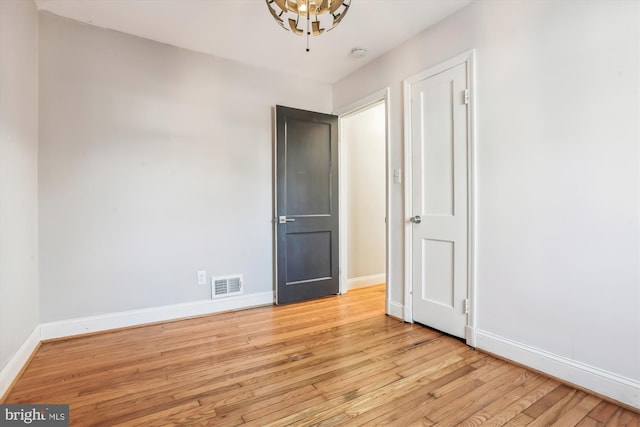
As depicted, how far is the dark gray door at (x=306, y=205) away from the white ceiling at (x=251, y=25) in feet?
2.18

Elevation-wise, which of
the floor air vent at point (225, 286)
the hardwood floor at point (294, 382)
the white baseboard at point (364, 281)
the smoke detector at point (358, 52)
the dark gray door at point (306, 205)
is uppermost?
the smoke detector at point (358, 52)

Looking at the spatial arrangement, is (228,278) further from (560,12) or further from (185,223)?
(560,12)

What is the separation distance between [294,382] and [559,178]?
2015 millimetres

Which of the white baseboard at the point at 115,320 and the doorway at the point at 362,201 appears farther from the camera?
the doorway at the point at 362,201

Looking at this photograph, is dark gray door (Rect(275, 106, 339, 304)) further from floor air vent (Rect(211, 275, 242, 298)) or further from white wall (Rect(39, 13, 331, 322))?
floor air vent (Rect(211, 275, 242, 298))

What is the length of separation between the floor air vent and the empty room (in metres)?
0.03

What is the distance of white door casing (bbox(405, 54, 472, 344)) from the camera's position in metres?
2.36

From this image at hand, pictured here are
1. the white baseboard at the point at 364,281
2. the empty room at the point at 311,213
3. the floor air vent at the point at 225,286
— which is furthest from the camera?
the white baseboard at the point at 364,281

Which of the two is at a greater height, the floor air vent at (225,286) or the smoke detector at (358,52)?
the smoke detector at (358,52)

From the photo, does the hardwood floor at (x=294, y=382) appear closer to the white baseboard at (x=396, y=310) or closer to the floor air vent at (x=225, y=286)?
the white baseboard at (x=396, y=310)

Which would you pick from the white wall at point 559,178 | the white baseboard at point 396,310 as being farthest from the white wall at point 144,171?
the white wall at point 559,178

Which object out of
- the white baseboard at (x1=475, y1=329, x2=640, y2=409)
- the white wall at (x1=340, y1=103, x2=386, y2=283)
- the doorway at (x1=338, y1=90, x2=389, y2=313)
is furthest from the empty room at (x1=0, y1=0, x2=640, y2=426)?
the white wall at (x1=340, y1=103, x2=386, y2=283)

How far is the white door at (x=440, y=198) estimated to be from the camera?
2.38 metres

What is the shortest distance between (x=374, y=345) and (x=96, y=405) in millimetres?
1764
